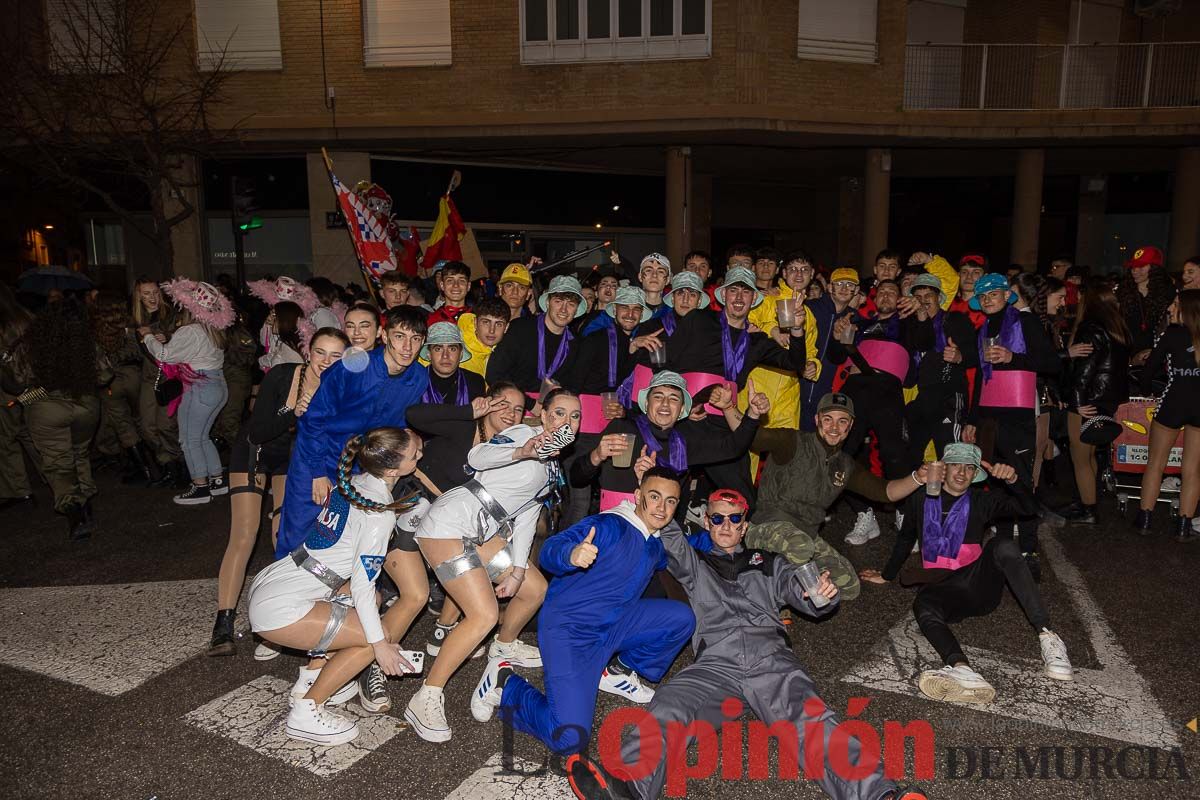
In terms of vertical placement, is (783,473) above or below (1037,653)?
above

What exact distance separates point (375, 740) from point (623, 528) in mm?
1565

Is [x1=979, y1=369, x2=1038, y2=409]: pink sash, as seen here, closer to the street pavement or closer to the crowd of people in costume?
the crowd of people in costume

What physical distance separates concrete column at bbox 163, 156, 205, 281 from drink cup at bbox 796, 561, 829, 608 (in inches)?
670

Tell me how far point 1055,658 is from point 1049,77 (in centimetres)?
1804

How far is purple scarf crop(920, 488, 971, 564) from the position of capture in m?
4.85

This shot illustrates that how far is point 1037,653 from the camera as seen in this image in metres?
4.63

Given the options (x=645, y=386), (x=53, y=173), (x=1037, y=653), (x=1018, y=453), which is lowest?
(x=1037, y=653)

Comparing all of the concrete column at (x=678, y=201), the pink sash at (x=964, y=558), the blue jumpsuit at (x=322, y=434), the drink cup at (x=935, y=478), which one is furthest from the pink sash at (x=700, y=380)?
the concrete column at (x=678, y=201)

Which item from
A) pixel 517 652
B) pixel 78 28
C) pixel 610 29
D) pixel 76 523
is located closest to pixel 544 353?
pixel 517 652

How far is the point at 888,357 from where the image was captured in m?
6.61

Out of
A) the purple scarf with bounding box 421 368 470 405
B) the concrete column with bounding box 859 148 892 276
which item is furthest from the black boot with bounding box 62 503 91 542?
the concrete column with bounding box 859 148 892 276

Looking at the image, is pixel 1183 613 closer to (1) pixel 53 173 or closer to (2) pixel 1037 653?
(2) pixel 1037 653

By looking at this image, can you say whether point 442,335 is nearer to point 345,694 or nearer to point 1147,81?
point 345,694

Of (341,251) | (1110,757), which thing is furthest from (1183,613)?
(341,251)
